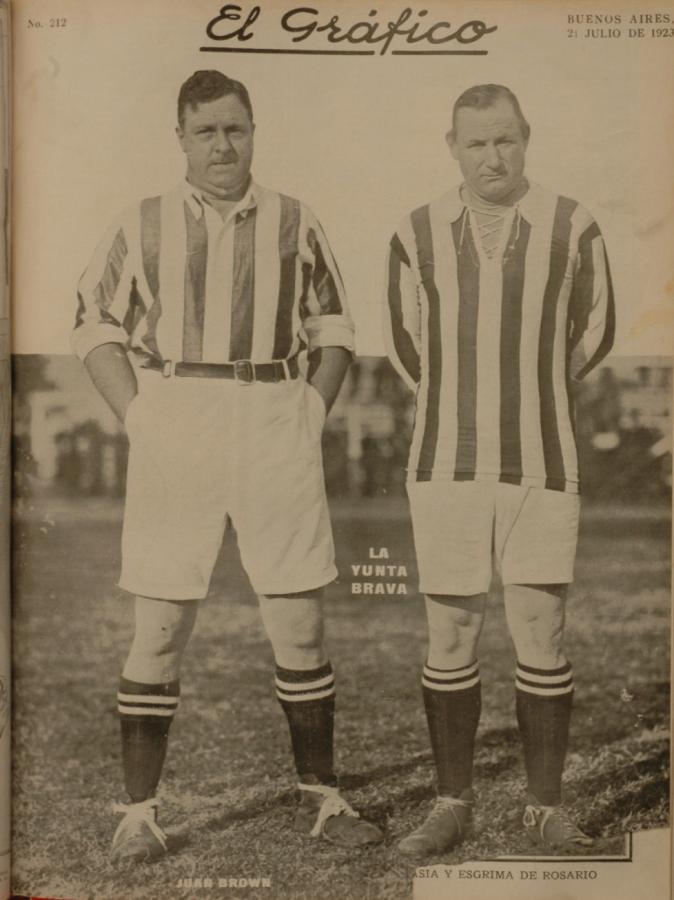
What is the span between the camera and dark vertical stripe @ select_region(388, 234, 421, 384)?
1613 mm

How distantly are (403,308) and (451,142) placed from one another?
270 millimetres

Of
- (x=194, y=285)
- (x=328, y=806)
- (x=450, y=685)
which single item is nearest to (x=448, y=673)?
(x=450, y=685)

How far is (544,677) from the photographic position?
160cm

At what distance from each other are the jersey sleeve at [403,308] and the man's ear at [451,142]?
0.16 metres

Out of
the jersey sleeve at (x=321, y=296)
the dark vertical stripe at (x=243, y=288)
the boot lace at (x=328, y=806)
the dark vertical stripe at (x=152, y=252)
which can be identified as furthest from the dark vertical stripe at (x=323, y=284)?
the boot lace at (x=328, y=806)

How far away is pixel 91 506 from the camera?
1.62 m

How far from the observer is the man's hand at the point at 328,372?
1614 mm

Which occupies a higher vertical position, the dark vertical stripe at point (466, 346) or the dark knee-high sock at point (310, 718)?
the dark vertical stripe at point (466, 346)

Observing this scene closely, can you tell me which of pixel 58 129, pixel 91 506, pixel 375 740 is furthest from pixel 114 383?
A: pixel 375 740

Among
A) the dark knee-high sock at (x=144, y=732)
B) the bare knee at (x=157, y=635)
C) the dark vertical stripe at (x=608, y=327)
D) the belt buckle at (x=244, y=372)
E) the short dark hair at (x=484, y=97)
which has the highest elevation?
the short dark hair at (x=484, y=97)

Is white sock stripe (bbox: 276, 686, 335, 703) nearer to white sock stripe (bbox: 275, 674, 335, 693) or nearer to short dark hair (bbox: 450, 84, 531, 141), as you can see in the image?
white sock stripe (bbox: 275, 674, 335, 693)

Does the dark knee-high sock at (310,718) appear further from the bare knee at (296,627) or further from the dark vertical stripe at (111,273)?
the dark vertical stripe at (111,273)

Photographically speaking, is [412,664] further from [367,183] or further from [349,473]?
[367,183]

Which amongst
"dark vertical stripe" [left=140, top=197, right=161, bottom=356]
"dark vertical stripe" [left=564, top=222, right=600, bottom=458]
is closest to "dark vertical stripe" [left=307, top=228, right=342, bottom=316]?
"dark vertical stripe" [left=140, top=197, right=161, bottom=356]
